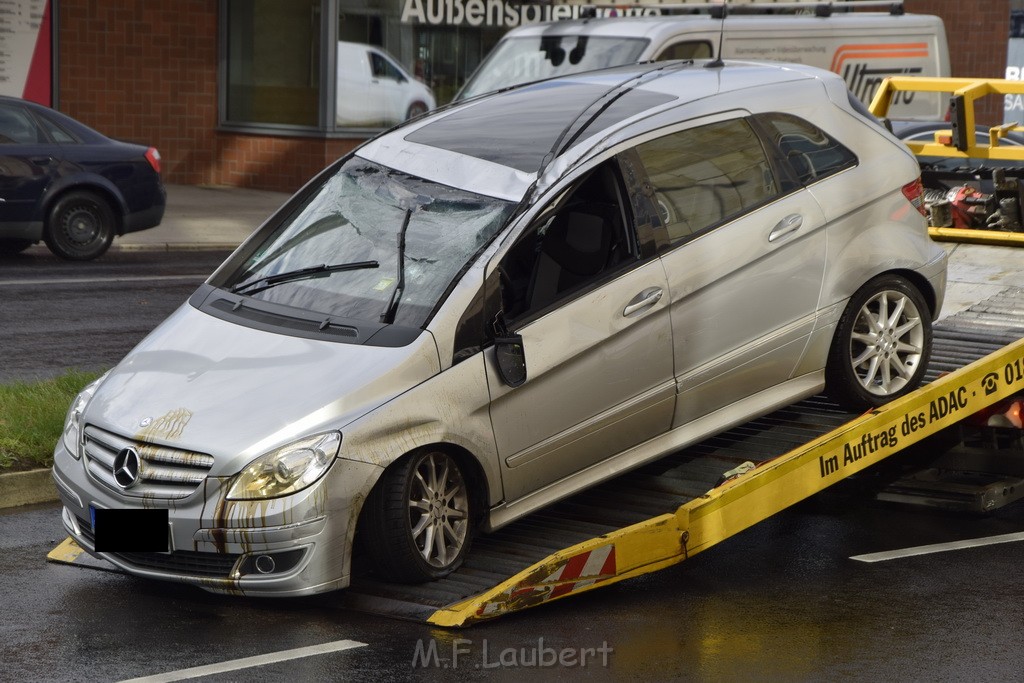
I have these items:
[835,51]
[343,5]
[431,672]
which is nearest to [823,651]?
[431,672]

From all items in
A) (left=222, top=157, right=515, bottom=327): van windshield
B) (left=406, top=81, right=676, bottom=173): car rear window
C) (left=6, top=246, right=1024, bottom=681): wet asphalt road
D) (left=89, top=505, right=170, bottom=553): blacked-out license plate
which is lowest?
(left=6, top=246, right=1024, bottom=681): wet asphalt road

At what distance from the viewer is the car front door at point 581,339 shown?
20.9ft

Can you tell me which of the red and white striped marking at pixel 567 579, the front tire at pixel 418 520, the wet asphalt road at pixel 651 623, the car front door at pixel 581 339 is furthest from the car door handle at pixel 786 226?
the front tire at pixel 418 520

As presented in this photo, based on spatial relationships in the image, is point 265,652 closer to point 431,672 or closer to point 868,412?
point 431,672

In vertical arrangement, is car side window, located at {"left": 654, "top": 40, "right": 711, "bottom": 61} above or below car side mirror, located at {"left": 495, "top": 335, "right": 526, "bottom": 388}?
above

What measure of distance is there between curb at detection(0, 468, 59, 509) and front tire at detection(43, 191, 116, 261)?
8.72m

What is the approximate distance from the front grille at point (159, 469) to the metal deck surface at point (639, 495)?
2.61 ft

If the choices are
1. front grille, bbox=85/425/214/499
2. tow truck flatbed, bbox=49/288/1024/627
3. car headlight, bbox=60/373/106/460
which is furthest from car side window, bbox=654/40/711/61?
front grille, bbox=85/425/214/499

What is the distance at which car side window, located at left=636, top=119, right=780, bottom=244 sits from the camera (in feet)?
22.7

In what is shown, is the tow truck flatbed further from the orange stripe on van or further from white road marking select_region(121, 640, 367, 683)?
the orange stripe on van

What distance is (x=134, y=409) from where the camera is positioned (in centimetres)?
614

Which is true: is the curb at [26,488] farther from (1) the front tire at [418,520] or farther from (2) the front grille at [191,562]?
(1) the front tire at [418,520]

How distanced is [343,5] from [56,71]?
4.39 meters

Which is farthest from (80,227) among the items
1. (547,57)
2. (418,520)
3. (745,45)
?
(418,520)
